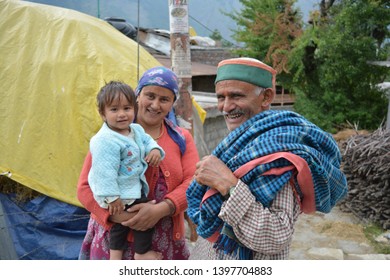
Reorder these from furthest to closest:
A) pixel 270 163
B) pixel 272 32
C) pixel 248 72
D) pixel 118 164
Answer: pixel 272 32
pixel 118 164
pixel 248 72
pixel 270 163

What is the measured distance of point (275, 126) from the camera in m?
1.47

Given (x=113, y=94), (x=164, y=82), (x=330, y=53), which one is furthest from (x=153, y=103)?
(x=330, y=53)

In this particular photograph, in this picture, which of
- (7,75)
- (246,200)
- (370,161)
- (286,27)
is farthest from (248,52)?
(246,200)

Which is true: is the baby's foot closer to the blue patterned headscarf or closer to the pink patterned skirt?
the pink patterned skirt

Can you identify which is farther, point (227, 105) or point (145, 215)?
point (145, 215)

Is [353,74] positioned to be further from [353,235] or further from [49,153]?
[49,153]

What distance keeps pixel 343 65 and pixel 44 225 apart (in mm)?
8048

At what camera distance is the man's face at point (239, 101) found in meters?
1.54

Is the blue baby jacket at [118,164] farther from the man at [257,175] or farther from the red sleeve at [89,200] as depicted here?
the man at [257,175]

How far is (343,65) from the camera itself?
9117mm

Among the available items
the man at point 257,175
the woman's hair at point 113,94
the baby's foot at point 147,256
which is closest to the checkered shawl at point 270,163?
the man at point 257,175

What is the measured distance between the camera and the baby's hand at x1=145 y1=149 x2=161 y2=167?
1.93 meters

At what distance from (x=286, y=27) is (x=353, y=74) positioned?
10.3 feet

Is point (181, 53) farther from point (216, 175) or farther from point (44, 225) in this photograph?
point (216, 175)
